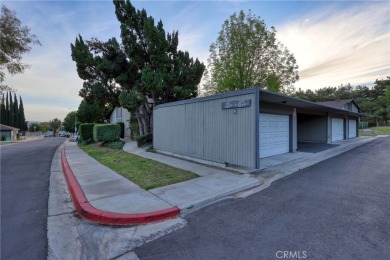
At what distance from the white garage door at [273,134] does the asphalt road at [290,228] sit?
14.5ft

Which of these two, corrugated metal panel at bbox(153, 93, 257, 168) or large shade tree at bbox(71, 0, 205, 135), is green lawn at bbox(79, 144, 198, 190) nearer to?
corrugated metal panel at bbox(153, 93, 257, 168)

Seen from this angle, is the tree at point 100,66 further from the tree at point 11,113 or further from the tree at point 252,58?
the tree at point 11,113

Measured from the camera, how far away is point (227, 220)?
3.73 m

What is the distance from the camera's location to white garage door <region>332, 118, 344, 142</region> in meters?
18.1

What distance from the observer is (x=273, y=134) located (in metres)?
10.5

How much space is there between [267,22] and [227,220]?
2374cm

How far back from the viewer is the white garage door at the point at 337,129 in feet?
59.5

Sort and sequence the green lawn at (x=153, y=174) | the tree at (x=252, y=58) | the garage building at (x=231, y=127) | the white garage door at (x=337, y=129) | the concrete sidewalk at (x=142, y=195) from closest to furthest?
the concrete sidewalk at (x=142, y=195)
the green lawn at (x=153, y=174)
the garage building at (x=231, y=127)
the white garage door at (x=337, y=129)
the tree at (x=252, y=58)

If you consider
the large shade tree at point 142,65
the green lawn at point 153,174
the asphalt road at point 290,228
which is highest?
the large shade tree at point 142,65

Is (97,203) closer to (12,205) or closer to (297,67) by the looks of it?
(12,205)

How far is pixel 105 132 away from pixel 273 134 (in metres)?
12.5

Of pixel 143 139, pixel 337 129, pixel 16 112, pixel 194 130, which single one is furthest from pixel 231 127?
pixel 16 112

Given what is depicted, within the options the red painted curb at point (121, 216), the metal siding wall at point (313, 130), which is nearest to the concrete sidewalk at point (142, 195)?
the red painted curb at point (121, 216)

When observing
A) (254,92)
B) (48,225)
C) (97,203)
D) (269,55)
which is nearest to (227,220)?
(97,203)
